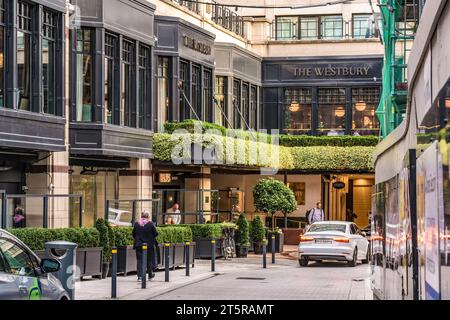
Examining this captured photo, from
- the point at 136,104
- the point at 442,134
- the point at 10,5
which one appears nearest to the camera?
the point at 442,134

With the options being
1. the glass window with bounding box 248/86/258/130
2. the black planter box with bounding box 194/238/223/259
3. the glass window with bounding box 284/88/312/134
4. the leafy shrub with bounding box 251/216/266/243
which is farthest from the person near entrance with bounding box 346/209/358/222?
the black planter box with bounding box 194/238/223/259

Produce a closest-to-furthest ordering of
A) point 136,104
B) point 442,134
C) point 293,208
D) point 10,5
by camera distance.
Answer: point 442,134
point 10,5
point 136,104
point 293,208

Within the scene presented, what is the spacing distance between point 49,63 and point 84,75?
2.84m

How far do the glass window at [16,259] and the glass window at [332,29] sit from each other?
135ft

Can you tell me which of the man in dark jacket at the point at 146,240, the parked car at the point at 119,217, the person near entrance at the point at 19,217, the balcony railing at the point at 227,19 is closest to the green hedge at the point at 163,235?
the parked car at the point at 119,217

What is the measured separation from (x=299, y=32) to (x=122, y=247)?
2783 centimetres

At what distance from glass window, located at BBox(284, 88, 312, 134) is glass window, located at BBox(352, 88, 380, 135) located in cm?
222

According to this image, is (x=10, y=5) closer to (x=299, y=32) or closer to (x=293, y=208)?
(x=293, y=208)

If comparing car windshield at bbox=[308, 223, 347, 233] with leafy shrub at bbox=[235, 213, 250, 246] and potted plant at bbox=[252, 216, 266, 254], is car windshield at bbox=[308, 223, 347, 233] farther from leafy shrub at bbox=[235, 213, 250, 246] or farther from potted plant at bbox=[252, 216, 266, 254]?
potted plant at bbox=[252, 216, 266, 254]

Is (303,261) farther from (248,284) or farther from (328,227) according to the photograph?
(248,284)

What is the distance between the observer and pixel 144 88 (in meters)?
35.0

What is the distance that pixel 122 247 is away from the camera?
27.2 m

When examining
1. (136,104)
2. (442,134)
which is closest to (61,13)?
(136,104)

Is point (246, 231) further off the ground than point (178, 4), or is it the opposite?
point (178, 4)
